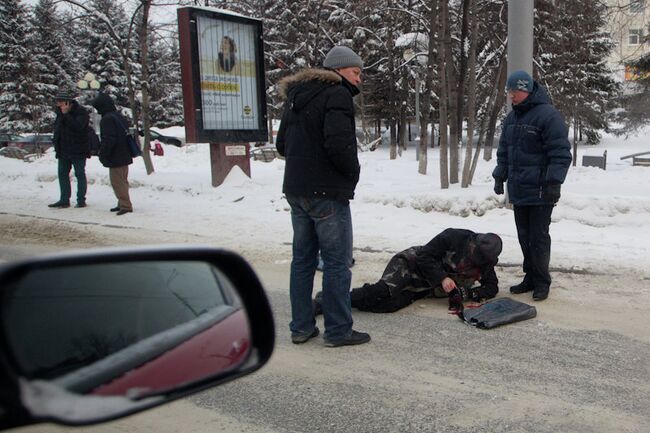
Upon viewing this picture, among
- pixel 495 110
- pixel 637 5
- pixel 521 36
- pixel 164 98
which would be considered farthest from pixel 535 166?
pixel 164 98

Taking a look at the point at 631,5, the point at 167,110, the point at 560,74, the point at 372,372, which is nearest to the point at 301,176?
the point at 372,372

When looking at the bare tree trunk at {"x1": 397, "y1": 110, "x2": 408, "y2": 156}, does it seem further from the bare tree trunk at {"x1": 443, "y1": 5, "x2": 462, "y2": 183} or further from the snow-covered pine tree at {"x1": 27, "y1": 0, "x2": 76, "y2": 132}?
the snow-covered pine tree at {"x1": 27, "y1": 0, "x2": 76, "y2": 132}

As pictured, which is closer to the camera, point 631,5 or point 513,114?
point 513,114

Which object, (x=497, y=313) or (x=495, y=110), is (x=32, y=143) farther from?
(x=497, y=313)

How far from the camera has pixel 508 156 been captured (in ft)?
17.8

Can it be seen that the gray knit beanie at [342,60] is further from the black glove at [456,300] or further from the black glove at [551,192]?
the black glove at [551,192]

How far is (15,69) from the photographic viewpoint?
131 ft

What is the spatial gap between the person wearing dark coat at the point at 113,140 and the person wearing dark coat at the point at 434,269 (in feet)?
19.7

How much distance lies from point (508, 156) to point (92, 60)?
4928cm

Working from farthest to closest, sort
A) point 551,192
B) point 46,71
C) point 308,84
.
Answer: point 46,71 → point 551,192 → point 308,84

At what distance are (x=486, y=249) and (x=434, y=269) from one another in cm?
45

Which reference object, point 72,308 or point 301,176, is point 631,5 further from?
point 72,308

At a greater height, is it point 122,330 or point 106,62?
point 106,62

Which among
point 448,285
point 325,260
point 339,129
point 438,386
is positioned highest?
point 339,129
